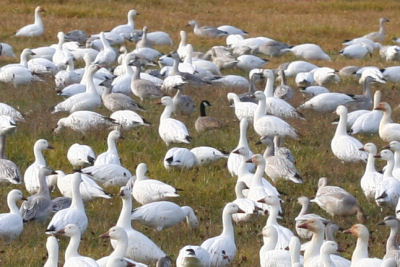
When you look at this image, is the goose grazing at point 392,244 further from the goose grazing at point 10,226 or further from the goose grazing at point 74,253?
the goose grazing at point 10,226

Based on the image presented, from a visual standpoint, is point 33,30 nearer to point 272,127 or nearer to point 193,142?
point 193,142

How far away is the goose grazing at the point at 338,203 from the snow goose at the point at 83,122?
12.7 feet

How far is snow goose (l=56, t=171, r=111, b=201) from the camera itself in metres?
10.6

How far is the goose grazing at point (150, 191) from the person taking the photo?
34.4 ft

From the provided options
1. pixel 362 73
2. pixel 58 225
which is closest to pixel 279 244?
pixel 58 225

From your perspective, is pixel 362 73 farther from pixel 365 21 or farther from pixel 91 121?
pixel 365 21

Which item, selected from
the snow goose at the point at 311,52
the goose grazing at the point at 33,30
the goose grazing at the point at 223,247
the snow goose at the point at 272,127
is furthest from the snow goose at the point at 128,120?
the goose grazing at the point at 33,30

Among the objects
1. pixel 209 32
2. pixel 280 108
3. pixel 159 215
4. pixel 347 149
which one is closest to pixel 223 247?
pixel 159 215

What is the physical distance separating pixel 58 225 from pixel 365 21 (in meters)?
20.2

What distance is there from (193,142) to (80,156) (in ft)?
6.65

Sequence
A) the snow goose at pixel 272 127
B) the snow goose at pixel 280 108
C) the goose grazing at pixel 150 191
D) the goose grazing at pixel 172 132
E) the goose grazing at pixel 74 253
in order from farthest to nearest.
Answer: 1. the snow goose at pixel 280 108
2. the snow goose at pixel 272 127
3. the goose grazing at pixel 172 132
4. the goose grazing at pixel 150 191
5. the goose grazing at pixel 74 253

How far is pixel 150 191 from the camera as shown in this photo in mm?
10578

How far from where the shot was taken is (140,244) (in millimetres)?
8727

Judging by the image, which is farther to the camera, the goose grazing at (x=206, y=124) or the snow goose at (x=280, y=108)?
the snow goose at (x=280, y=108)
